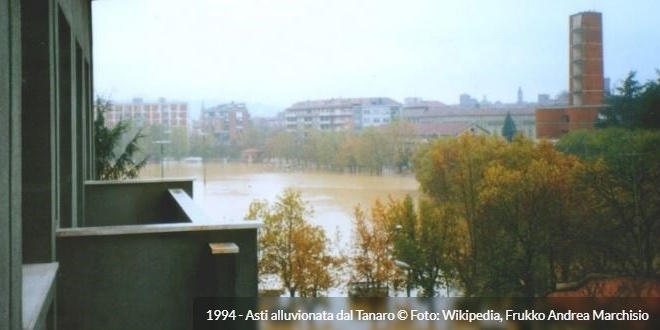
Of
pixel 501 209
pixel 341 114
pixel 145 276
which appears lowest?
pixel 501 209

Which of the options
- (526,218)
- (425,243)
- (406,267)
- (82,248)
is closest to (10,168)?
(82,248)

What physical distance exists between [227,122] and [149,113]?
1587 mm

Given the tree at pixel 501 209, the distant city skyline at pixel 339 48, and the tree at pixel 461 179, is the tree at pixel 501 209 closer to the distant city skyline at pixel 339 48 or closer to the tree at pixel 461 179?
the tree at pixel 461 179

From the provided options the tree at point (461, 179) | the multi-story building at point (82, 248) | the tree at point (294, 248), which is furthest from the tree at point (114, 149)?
the multi-story building at point (82, 248)

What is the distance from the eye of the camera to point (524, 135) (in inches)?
337

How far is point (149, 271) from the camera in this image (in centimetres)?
345

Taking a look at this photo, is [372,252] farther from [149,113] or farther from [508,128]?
[149,113]

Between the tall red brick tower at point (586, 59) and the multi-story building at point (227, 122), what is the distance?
406 cm

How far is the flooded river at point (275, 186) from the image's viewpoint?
9375 millimetres

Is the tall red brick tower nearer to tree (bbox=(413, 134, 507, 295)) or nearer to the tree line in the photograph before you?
the tree line

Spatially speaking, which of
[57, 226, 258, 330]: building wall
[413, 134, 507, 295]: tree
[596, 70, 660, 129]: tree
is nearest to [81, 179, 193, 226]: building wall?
[57, 226, 258, 330]: building wall

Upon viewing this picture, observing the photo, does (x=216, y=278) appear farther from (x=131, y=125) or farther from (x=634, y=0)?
(x=131, y=125)

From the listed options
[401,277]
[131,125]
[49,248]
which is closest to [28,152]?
[49,248]

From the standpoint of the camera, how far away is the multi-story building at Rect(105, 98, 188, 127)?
33.6 feet
